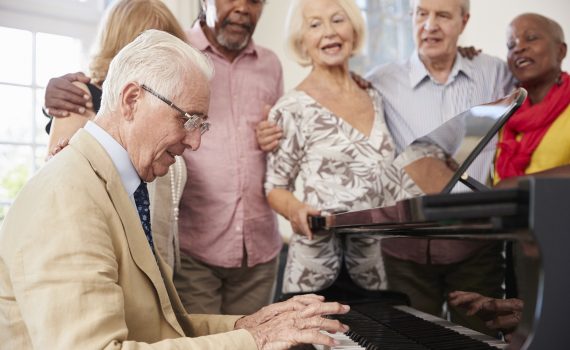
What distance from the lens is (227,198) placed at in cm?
233

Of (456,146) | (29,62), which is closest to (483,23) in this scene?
(29,62)

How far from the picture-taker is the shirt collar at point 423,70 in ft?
7.63

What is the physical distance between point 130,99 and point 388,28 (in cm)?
425

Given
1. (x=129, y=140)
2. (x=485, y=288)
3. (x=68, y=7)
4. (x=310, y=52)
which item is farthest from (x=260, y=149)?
(x=68, y=7)

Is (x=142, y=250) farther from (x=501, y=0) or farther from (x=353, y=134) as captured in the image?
(x=501, y=0)

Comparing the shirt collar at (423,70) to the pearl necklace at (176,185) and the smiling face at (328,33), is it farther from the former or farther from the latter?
the pearl necklace at (176,185)

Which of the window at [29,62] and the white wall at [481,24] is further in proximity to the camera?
the white wall at [481,24]

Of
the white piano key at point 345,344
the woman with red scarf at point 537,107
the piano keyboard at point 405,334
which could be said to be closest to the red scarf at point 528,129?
the woman with red scarf at point 537,107

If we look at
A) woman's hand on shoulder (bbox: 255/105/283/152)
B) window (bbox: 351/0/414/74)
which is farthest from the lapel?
window (bbox: 351/0/414/74)

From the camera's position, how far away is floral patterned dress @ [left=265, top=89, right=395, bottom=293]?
188cm

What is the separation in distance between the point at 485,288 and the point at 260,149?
1.25 metres

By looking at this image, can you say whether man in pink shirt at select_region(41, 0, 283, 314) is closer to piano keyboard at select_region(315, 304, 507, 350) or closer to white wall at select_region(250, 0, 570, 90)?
piano keyboard at select_region(315, 304, 507, 350)

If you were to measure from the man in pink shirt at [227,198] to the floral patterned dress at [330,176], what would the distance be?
0.32 metres

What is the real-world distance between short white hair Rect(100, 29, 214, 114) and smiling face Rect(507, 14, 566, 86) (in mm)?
1500
